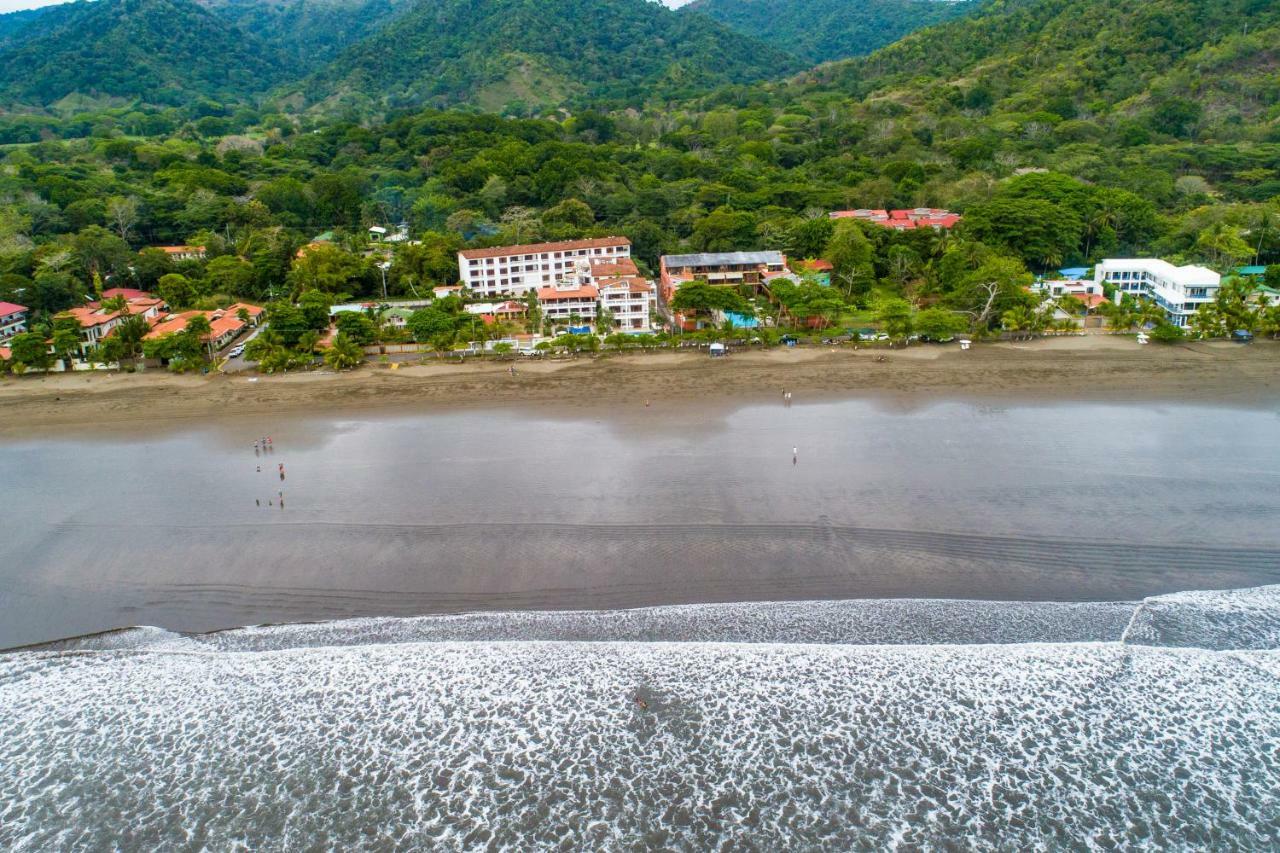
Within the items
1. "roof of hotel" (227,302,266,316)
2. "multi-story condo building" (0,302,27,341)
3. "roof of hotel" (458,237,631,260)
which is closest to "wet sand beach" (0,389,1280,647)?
"roof of hotel" (227,302,266,316)

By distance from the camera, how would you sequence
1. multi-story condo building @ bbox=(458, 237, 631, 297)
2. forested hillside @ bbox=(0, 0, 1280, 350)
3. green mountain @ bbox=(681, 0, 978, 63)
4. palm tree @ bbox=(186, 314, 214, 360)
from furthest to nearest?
green mountain @ bbox=(681, 0, 978, 63)
forested hillside @ bbox=(0, 0, 1280, 350)
multi-story condo building @ bbox=(458, 237, 631, 297)
palm tree @ bbox=(186, 314, 214, 360)

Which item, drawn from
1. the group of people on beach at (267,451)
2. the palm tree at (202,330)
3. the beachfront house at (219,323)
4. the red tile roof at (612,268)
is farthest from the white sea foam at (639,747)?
the red tile roof at (612,268)

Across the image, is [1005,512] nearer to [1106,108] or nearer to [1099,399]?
[1099,399]

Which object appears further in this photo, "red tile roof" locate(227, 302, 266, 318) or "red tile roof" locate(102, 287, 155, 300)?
"red tile roof" locate(102, 287, 155, 300)

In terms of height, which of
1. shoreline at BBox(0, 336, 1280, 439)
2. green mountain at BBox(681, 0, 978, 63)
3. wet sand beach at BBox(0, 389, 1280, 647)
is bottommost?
wet sand beach at BBox(0, 389, 1280, 647)

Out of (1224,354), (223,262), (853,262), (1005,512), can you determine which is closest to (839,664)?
(1005,512)

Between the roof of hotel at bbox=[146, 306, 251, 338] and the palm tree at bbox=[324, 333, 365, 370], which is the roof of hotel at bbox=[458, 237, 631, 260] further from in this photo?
the roof of hotel at bbox=[146, 306, 251, 338]

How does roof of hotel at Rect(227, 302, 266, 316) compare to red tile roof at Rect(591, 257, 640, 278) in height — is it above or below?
below

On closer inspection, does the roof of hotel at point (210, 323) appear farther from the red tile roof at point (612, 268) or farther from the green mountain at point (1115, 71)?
the green mountain at point (1115, 71)

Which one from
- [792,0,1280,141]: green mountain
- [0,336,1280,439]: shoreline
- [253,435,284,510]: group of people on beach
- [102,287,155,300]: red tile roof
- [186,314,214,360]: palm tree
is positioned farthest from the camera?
[792,0,1280,141]: green mountain
